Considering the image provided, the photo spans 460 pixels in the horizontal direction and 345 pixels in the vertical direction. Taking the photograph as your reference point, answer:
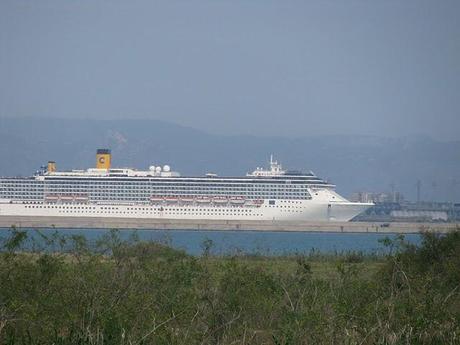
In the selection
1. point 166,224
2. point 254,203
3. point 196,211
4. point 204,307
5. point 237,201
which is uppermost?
point 237,201

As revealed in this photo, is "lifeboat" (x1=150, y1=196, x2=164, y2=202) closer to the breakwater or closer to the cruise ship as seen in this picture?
the cruise ship

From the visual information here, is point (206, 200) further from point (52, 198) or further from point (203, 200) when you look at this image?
point (52, 198)

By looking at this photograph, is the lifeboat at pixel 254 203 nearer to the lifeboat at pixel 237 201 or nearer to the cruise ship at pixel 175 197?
the cruise ship at pixel 175 197

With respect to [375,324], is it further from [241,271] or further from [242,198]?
[242,198]

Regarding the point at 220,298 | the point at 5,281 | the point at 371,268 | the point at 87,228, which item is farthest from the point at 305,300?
the point at 87,228

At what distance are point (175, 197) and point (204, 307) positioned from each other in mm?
80108

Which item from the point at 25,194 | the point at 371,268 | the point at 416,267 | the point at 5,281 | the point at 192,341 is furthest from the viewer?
the point at 25,194

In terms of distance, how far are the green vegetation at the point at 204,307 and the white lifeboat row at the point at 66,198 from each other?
7595 cm

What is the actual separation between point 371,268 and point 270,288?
45.6ft

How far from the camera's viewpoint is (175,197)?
96.9 meters

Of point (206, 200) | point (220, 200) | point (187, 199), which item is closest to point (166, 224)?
point (187, 199)

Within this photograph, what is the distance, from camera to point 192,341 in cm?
1455

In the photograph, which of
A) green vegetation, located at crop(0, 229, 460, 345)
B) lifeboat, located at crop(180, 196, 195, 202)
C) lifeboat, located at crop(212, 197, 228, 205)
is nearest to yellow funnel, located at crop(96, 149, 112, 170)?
lifeboat, located at crop(180, 196, 195, 202)

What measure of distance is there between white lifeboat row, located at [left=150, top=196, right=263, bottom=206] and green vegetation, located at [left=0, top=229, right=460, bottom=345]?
7346 centimetres
